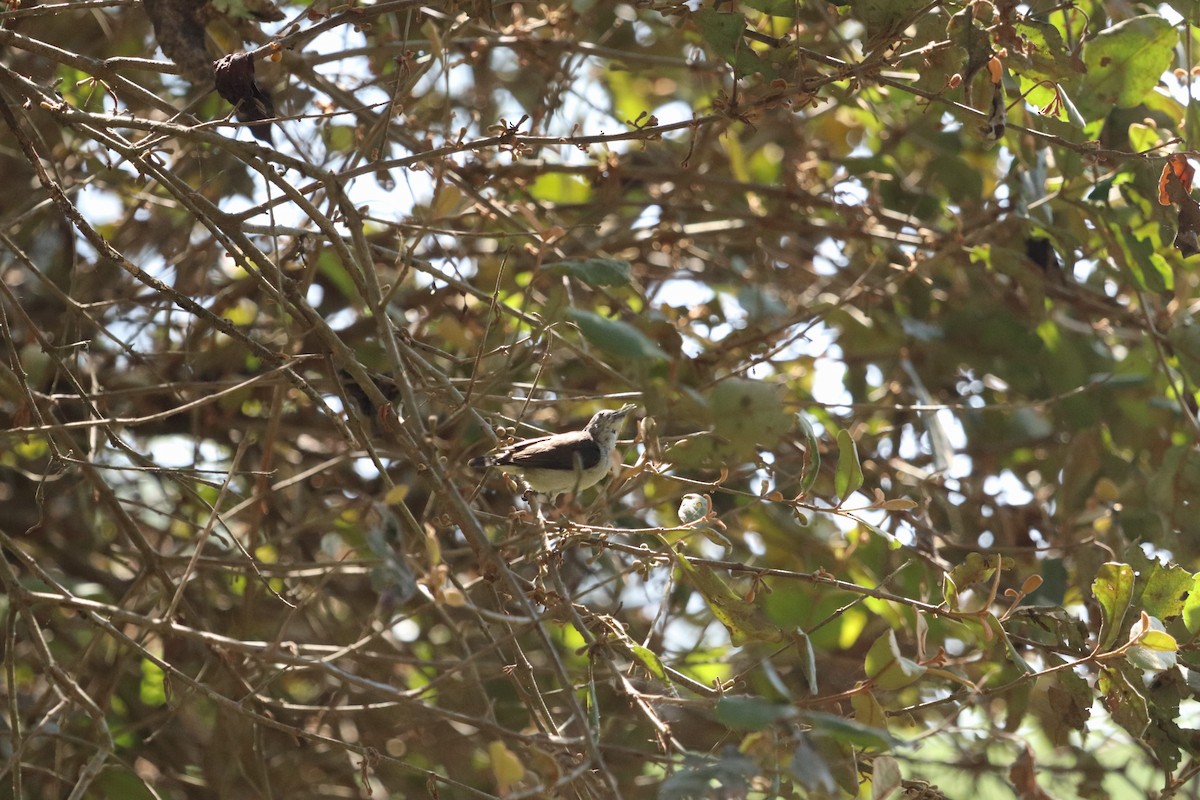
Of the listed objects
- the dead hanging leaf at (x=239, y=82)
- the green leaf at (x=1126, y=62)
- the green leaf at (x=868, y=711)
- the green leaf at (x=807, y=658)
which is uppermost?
the dead hanging leaf at (x=239, y=82)

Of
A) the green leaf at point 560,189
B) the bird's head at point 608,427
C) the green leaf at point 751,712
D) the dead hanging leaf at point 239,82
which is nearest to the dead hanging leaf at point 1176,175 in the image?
the bird's head at point 608,427

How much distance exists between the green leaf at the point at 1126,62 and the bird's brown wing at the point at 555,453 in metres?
1.58

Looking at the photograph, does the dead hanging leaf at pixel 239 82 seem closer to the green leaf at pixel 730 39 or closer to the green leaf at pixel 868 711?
the green leaf at pixel 730 39

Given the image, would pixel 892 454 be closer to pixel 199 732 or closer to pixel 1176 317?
pixel 1176 317

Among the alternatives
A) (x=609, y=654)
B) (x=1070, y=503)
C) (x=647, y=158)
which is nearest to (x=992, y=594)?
(x=609, y=654)

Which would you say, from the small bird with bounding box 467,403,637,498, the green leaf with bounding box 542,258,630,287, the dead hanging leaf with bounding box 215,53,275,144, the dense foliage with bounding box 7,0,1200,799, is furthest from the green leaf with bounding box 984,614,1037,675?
the dead hanging leaf with bounding box 215,53,275,144

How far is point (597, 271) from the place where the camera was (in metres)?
2.49

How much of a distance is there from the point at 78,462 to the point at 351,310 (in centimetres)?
180

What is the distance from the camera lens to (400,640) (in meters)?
3.95

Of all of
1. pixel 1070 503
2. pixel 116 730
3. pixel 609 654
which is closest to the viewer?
pixel 609 654

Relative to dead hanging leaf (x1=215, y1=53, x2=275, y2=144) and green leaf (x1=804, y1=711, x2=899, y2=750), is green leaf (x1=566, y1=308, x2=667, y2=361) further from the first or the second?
dead hanging leaf (x1=215, y1=53, x2=275, y2=144)

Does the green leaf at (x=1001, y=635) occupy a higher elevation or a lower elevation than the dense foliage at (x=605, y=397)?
lower

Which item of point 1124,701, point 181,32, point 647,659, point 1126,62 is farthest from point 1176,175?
point 181,32

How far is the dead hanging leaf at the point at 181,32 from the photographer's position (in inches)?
100
